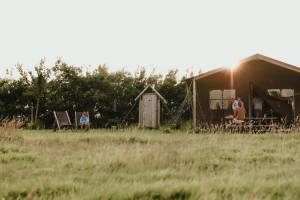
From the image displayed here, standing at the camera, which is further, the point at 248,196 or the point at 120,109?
the point at 120,109

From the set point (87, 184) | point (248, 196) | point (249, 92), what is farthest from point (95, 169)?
point (249, 92)

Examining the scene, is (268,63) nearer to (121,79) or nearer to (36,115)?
(121,79)

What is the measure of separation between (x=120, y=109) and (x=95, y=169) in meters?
19.0

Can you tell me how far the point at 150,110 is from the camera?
82.8 feet

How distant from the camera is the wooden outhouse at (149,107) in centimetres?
2502

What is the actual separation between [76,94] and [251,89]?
973 centimetres

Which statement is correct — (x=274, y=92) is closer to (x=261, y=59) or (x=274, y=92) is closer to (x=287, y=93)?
(x=287, y=93)

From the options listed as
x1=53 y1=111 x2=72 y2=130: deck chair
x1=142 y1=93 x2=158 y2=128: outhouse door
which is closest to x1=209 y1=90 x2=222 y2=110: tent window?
x1=142 y1=93 x2=158 y2=128: outhouse door

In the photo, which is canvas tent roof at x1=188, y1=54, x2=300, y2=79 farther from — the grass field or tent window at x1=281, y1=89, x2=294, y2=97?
the grass field

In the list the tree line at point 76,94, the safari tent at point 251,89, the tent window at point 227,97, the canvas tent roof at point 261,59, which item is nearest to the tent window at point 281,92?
the safari tent at point 251,89

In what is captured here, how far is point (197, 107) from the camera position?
22422mm

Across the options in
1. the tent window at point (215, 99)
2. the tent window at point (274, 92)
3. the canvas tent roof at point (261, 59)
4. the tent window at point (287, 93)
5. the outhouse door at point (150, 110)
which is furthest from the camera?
the outhouse door at point (150, 110)

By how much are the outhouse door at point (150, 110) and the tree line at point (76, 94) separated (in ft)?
2.52

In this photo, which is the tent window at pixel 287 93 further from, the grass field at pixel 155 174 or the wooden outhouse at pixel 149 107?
the grass field at pixel 155 174
